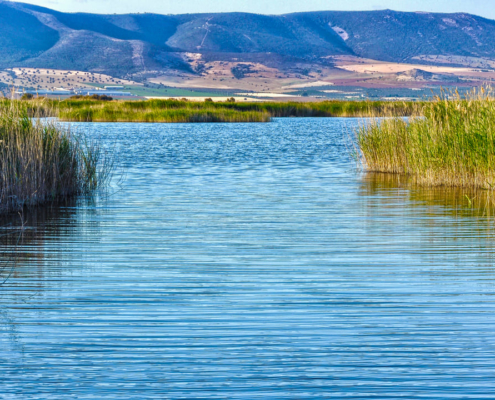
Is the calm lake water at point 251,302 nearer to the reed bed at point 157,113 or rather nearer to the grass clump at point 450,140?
the grass clump at point 450,140

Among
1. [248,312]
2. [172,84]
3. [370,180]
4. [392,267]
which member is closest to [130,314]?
[248,312]

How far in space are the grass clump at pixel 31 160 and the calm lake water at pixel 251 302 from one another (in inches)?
20.5

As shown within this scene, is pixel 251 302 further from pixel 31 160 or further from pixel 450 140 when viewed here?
pixel 450 140

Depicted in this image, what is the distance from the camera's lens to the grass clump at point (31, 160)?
10.1 meters

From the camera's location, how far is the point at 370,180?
596 inches

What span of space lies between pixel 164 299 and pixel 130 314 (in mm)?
471

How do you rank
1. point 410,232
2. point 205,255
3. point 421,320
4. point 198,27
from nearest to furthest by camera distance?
point 421,320, point 205,255, point 410,232, point 198,27

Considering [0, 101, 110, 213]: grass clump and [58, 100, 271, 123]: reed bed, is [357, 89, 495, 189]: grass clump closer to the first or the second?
[0, 101, 110, 213]: grass clump

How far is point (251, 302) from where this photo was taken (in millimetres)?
5512

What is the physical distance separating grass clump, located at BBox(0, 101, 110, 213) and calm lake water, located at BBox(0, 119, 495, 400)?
52cm

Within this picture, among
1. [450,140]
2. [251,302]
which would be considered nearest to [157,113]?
[450,140]

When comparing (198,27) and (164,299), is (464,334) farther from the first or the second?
(198,27)

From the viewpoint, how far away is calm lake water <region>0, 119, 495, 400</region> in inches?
158

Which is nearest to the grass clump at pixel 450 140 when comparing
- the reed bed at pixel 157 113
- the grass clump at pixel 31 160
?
the grass clump at pixel 31 160
